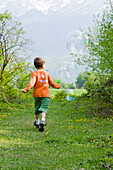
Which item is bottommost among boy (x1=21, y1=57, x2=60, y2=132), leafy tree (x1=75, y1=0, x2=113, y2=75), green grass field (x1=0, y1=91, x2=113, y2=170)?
green grass field (x1=0, y1=91, x2=113, y2=170)

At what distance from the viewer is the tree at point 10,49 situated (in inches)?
559

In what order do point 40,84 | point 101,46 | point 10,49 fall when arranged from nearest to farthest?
point 40,84 < point 101,46 < point 10,49

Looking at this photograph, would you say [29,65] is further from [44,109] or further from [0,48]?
[44,109]

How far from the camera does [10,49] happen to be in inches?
Result: 577

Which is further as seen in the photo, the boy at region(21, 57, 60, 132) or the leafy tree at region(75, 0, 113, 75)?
the leafy tree at region(75, 0, 113, 75)

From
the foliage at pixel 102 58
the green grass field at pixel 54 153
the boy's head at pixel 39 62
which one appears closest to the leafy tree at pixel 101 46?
the foliage at pixel 102 58

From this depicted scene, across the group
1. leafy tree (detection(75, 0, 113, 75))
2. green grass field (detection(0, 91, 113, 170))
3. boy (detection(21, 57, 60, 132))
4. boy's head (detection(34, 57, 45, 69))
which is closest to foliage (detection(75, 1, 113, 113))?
leafy tree (detection(75, 0, 113, 75))

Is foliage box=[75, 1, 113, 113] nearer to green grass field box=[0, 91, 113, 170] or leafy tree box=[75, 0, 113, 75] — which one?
leafy tree box=[75, 0, 113, 75]

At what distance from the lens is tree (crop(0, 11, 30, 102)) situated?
14203 mm

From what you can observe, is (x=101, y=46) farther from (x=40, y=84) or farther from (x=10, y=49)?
(x=10, y=49)

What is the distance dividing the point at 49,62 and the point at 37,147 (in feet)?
624

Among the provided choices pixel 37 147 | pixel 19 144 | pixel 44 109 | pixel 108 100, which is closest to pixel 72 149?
pixel 37 147


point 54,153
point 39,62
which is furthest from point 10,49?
point 54,153

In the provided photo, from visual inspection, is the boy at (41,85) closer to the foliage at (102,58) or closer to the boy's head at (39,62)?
the boy's head at (39,62)
